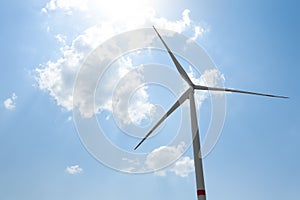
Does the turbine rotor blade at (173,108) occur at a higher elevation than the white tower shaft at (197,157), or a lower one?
higher

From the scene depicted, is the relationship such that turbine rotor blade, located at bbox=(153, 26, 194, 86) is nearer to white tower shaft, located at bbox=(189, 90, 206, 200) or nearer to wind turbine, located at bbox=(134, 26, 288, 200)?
wind turbine, located at bbox=(134, 26, 288, 200)

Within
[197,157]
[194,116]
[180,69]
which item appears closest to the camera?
[197,157]

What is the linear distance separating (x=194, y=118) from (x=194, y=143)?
5063 mm

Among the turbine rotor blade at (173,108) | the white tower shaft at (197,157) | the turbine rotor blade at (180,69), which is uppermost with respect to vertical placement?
the turbine rotor blade at (180,69)

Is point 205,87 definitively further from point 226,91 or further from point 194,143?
point 194,143

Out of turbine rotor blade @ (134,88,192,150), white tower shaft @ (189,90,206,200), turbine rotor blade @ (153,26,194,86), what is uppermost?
turbine rotor blade @ (153,26,194,86)

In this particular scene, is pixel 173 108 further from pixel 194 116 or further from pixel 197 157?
pixel 197 157

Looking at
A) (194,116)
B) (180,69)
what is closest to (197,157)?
(194,116)

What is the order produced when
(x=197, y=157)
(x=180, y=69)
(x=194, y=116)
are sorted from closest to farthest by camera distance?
(x=197, y=157) < (x=194, y=116) < (x=180, y=69)

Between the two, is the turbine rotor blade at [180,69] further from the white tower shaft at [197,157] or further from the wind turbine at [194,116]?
the white tower shaft at [197,157]

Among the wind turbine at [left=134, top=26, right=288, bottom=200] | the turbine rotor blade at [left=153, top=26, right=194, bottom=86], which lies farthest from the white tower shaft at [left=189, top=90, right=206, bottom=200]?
the turbine rotor blade at [left=153, top=26, right=194, bottom=86]

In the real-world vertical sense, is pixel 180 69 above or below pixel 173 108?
above

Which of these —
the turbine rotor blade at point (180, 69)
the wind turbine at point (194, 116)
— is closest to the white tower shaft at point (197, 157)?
the wind turbine at point (194, 116)

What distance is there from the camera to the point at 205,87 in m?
73.0
